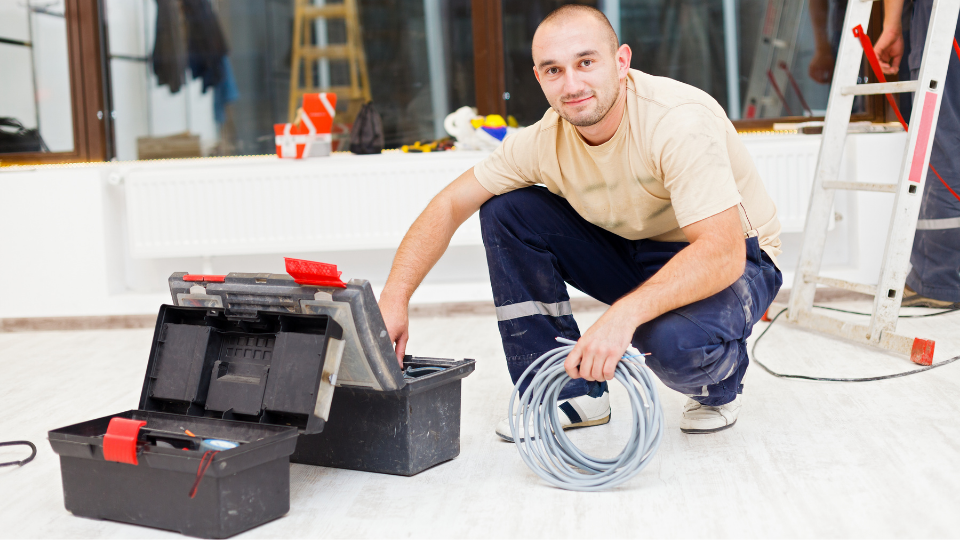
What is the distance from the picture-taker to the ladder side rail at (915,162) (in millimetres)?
2605

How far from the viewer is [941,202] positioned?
313cm

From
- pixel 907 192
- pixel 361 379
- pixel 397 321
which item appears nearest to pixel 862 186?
pixel 907 192

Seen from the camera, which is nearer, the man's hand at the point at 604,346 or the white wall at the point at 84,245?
the man's hand at the point at 604,346

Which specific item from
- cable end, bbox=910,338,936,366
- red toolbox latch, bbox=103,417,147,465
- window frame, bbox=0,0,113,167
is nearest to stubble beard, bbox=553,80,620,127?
red toolbox latch, bbox=103,417,147,465

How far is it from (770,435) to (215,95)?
3154 millimetres

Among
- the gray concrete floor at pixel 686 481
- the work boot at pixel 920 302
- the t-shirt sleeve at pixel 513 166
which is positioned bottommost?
the gray concrete floor at pixel 686 481

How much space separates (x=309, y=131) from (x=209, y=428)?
238 centimetres

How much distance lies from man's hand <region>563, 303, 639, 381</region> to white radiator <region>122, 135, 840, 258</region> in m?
2.10

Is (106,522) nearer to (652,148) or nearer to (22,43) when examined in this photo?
(652,148)

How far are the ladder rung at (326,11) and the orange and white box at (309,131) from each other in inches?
20.9

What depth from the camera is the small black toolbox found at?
1449 mm

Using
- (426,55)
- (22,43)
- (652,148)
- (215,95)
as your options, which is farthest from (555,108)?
(22,43)

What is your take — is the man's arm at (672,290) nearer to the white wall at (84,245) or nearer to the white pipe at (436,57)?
the white wall at (84,245)

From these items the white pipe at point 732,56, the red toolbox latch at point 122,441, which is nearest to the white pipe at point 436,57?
the white pipe at point 732,56
